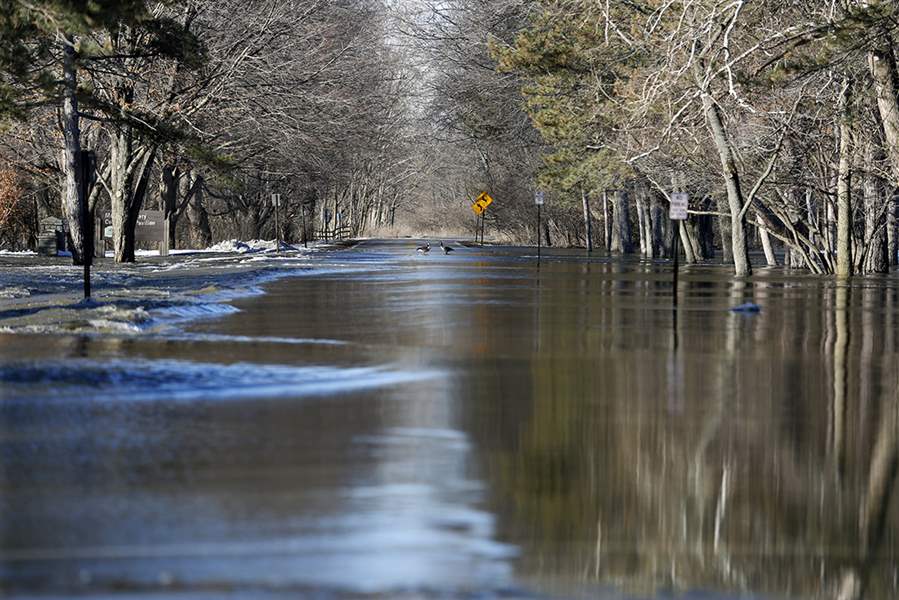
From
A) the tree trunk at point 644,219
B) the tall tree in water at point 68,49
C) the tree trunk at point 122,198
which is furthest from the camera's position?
the tree trunk at point 644,219

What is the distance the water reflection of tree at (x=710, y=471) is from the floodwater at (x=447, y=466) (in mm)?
24

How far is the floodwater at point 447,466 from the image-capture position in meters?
6.73

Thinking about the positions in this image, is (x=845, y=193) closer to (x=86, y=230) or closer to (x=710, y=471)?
(x=86, y=230)

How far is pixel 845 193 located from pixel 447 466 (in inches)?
1381

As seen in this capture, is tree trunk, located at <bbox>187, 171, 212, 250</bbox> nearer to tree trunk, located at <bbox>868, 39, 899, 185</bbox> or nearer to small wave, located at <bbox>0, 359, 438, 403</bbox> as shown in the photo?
tree trunk, located at <bbox>868, 39, 899, 185</bbox>

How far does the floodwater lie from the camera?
6.73 m

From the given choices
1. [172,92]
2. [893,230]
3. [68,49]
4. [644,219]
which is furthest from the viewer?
[644,219]

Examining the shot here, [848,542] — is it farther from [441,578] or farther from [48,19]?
[48,19]

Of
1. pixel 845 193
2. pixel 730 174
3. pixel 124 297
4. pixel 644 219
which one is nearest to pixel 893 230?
pixel 845 193

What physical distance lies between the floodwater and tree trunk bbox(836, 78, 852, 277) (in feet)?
68.5

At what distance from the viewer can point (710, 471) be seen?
31.3ft

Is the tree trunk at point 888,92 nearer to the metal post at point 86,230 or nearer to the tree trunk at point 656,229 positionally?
the metal post at point 86,230

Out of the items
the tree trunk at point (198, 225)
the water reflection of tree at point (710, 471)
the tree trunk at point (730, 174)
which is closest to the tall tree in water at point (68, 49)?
the water reflection of tree at point (710, 471)

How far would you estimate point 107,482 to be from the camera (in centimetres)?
895
